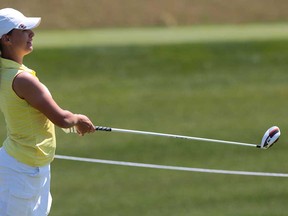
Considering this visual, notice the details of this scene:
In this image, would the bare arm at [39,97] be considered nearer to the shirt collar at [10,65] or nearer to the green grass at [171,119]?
the shirt collar at [10,65]

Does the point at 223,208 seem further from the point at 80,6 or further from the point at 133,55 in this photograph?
the point at 80,6

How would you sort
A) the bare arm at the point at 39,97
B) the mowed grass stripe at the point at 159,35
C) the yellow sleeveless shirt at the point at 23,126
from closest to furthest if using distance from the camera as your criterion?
the bare arm at the point at 39,97
the yellow sleeveless shirt at the point at 23,126
the mowed grass stripe at the point at 159,35

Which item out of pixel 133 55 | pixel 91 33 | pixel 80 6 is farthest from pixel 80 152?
pixel 80 6

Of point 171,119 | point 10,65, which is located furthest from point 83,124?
point 171,119

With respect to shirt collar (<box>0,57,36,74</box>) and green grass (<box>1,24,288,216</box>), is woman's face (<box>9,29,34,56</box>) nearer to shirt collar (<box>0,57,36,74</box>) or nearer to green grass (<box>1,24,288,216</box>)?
shirt collar (<box>0,57,36,74</box>)

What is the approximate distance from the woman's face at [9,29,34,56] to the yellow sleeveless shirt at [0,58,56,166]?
10 centimetres

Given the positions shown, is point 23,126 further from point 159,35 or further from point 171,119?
point 159,35

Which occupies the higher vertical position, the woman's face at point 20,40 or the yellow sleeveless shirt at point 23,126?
the woman's face at point 20,40

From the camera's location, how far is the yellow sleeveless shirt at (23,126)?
20.4 feet

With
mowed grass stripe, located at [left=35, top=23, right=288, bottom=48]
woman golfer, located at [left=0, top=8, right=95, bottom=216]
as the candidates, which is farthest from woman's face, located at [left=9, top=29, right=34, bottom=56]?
mowed grass stripe, located at [left=35, top=23, right=288, bottom=48]

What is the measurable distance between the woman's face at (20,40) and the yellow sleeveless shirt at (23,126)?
10 centimetres

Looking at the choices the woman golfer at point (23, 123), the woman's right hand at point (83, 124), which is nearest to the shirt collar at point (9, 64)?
the woman golfer at point (23, 123)

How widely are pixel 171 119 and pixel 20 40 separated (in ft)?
25.7

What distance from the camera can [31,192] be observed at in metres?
6.42
